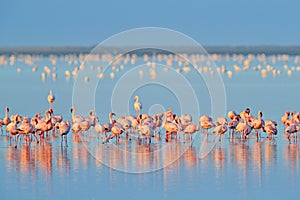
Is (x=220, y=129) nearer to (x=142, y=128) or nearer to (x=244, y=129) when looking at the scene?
(x=244, y=129)

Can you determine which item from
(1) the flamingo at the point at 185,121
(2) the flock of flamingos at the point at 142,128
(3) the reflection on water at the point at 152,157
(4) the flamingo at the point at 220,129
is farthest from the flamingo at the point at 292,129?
(1) the flamingo at the point at 185,121

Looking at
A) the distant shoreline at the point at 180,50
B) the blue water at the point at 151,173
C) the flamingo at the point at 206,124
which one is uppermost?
the distant shoreline at the point at 180,50

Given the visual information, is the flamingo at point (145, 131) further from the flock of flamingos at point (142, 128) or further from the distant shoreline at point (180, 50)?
the distant shoreline at point (180, 50)

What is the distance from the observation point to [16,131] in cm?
1471

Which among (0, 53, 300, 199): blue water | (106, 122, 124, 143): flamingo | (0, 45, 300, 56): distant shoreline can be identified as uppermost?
(0, 45, 300, 56): distant shoreline

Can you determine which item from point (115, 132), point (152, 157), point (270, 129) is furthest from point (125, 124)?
point (270, 129)

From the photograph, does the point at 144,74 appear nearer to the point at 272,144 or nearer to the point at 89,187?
the point at 272,144

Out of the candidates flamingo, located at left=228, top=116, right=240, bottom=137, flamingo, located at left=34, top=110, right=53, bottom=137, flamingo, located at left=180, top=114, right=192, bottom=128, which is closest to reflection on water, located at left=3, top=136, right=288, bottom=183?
flamingo, located at left=34, top=110, right=53, bottom=137

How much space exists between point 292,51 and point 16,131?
47.8 meters

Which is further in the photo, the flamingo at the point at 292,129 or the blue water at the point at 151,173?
the flamingo at the point at 292,129

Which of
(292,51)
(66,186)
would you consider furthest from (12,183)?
(292,51)

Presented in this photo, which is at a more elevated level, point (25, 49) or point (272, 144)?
point (25, 49)

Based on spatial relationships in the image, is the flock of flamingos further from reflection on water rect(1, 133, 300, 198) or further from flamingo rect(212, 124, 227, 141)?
reflection on water rect(1, 133, 300, 198)

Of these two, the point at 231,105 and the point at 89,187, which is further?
the point at 231,105
